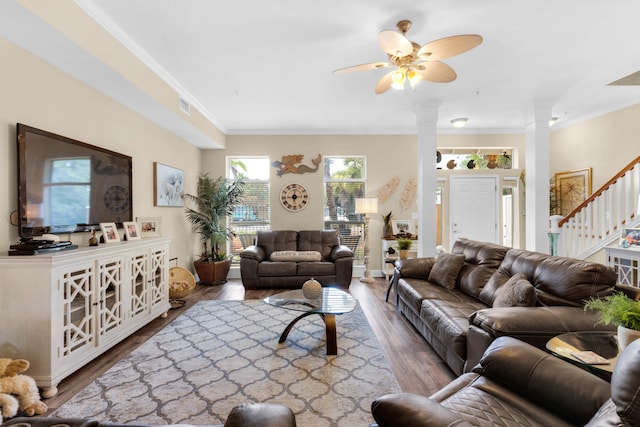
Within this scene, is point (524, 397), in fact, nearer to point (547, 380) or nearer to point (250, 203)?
point (547, 380)

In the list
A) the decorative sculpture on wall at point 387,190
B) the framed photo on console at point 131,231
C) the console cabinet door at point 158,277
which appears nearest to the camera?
the framed photo on console at point 131,231

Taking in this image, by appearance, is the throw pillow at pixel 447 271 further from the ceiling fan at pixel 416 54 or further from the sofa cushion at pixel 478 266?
the ceiling fan at pixel 416 54

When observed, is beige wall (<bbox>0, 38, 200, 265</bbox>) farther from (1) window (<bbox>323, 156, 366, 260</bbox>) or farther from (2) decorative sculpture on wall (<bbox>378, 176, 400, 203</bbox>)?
(2) decorative sculpture on wall (<bbox>378, 176, 400, 203</bbox>)

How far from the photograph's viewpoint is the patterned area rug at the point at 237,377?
190 centimetres

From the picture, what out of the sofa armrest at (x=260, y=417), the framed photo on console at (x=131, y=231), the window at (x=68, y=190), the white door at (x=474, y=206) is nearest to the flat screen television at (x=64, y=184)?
the window at (x=68, y=190)

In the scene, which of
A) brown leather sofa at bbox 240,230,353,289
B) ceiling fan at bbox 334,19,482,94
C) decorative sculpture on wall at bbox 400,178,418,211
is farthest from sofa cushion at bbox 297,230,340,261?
ceiling fan at bbox 334,19,482,94

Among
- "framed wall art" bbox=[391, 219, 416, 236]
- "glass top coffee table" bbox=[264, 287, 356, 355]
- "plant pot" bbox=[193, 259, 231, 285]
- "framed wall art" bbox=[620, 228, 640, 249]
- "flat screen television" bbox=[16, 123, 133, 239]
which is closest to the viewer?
"flat screen television" bbox=[16, 123, 133, 239]

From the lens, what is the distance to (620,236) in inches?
161

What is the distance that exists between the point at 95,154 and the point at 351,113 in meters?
3.44

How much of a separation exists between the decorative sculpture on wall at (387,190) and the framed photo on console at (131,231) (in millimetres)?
4074

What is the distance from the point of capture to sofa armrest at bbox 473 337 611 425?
1.13 m

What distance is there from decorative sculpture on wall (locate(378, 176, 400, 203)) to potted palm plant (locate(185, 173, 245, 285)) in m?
2.63

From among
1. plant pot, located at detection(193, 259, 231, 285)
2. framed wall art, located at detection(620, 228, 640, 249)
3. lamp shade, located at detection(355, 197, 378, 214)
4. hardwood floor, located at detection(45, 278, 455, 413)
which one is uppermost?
lamp shade, located at detection(355, 197, 378, 214)

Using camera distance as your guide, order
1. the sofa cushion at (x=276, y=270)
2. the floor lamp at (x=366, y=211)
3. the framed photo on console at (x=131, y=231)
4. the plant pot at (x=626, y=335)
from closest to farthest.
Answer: the plant pot at (x=626, y=335) < the framed photo on console at (x=131, y=231) < the sofa cushion at (x=276, y=270) < the floor lamp at (x=366, y=211)
